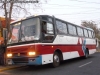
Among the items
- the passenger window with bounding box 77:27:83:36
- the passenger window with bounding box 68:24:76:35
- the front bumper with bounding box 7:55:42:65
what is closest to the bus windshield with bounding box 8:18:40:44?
A: the front bumper with bounding box 7:55:42:65

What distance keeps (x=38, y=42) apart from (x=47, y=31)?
0.97 meters

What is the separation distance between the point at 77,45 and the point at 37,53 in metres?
5.83

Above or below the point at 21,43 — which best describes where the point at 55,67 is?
below

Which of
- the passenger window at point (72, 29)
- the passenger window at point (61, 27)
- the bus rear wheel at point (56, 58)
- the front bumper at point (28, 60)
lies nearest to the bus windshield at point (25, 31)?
the front bumper at point (28, 60)

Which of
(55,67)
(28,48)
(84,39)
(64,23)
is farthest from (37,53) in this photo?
(84,39)

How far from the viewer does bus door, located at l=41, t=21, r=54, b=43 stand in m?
9.59

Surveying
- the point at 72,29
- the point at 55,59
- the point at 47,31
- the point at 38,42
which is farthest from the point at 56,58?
the point at 72,29

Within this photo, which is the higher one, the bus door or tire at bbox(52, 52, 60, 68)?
the bus door

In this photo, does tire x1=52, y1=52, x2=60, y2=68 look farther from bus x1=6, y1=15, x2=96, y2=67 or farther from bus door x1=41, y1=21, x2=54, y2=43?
bus door x1=41, y1=21, x2=54, y2=43

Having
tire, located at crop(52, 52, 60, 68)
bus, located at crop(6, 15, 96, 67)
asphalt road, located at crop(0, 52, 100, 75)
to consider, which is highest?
bus, located at crop(6, 15, 96, 67)

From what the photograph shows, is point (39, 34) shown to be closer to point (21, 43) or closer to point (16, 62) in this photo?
point (21, 43)

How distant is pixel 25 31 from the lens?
993cm

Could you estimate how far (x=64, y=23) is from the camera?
41.4 feet

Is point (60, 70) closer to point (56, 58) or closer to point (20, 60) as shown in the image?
point (56, 58)
